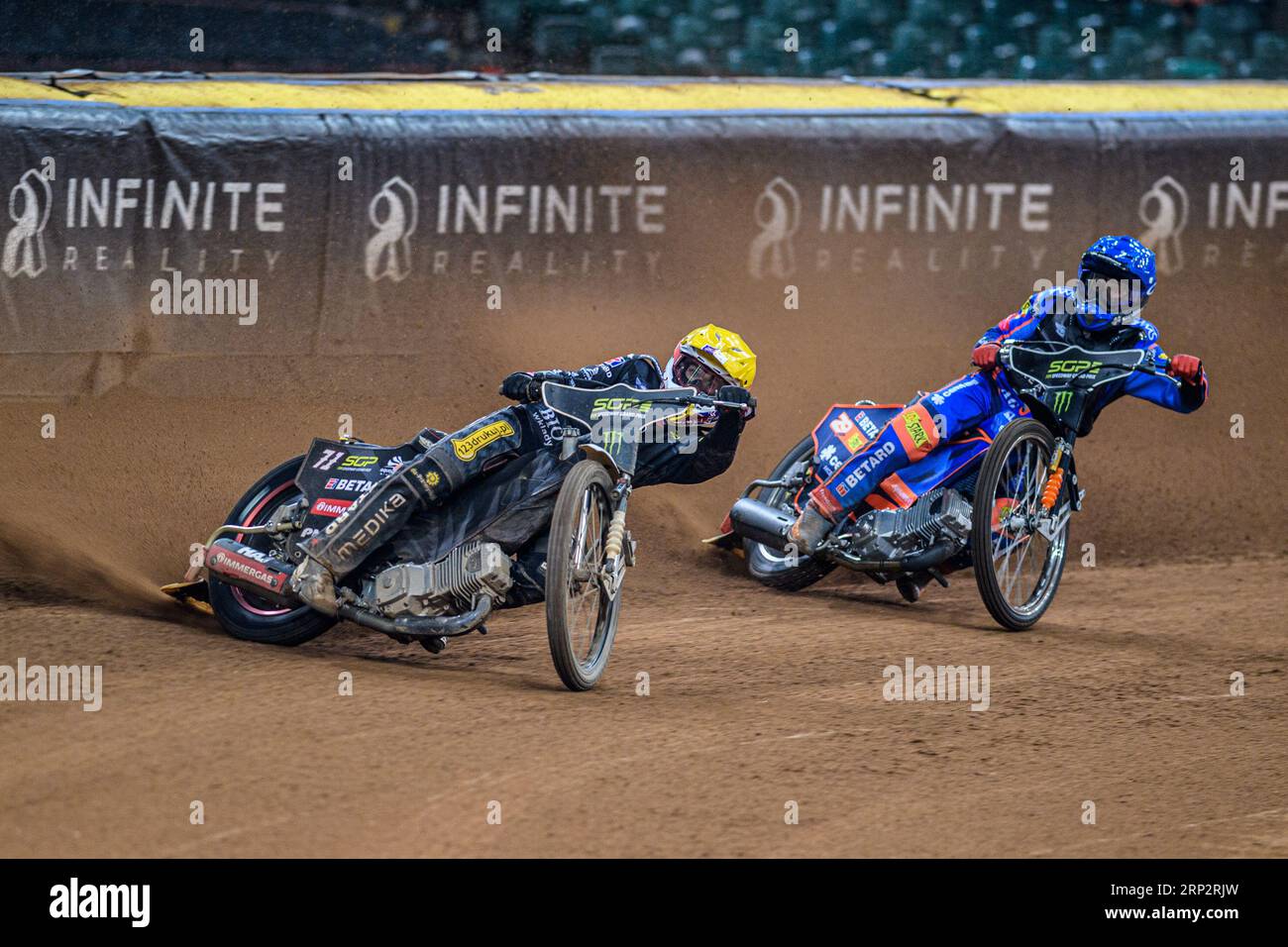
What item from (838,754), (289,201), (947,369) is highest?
(289,201)

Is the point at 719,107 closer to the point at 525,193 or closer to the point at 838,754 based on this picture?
the point at 525,193

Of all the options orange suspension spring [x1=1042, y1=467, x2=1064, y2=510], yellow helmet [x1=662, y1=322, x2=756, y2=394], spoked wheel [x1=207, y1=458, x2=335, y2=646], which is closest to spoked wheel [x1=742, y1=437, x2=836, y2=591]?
orange suspension spring [x1=1042, y1=467, x2=1064, y2=510]

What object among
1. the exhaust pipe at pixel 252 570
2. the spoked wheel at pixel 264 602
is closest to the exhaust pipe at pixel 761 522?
the spoked wheel at pixel 264 602

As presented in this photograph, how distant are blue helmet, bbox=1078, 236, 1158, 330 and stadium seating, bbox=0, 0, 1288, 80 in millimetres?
4705

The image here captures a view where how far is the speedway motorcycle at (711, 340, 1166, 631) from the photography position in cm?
769

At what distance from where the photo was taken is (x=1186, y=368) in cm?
759

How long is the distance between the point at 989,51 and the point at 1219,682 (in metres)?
6.82

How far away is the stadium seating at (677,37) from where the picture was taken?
10.6m

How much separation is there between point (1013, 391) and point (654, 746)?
10.8 ft

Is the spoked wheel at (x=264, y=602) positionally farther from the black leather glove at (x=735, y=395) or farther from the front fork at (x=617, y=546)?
the black leather glove at (x=735, y=395)

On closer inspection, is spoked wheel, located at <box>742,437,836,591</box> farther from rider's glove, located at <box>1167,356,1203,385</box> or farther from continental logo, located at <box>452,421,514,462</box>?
continental logo, located at <box>452,421,514,462</box>

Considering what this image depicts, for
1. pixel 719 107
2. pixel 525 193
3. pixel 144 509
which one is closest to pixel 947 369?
pixel 719 107

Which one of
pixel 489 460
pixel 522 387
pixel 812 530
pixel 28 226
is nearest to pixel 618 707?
pixel 489 460

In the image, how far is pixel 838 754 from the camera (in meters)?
5.72
